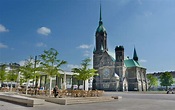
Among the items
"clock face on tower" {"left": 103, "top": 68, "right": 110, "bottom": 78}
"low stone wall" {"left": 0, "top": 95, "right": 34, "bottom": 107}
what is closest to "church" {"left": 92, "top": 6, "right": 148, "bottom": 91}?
"clock face on tower" {"left": 103, "top": 68, "right": 110, "bottom": 78}

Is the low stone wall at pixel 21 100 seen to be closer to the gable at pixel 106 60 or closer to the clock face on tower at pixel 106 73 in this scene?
the clock face on tower at pixel 106 73

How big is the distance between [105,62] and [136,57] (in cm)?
2706

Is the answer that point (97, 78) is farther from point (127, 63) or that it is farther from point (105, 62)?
point (127, 63)

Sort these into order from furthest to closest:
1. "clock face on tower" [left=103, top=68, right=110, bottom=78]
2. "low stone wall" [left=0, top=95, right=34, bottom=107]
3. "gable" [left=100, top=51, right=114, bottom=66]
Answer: "gable" [left=100, top=51, right=114, bottom=66], "clock face on tower" [left=103, top=68, right=110, bottom=78], "low stone wall" [left=0, top=95, right=34, bottom=107]

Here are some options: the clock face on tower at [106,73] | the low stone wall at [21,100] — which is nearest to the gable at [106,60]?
the clock face on tower at [106,73]

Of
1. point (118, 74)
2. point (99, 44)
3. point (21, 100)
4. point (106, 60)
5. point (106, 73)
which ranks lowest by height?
point (21, 100)

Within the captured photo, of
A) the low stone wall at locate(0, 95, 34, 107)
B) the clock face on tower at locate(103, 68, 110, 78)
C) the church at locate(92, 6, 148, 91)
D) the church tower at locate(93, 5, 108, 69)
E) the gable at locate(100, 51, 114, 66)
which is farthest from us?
the church tower at locate(93, 5, 108, 69)

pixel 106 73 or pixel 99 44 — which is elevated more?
pixel 99 44

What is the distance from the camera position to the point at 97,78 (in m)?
90.9

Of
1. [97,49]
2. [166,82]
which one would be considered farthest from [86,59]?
[97,49]

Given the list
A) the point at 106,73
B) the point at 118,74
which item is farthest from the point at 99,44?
the point at 118,74

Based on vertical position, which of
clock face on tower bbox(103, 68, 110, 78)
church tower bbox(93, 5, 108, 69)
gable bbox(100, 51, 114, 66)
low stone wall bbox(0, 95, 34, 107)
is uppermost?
church tower bbox(93, 5, 108, 69)

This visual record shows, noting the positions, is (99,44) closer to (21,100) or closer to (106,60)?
(106,60)

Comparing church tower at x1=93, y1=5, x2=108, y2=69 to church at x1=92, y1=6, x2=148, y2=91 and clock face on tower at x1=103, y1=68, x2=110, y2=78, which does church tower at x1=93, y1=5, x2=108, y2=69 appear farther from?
clock face on tower at x1=103, y1=68, x2=110, y2=78
